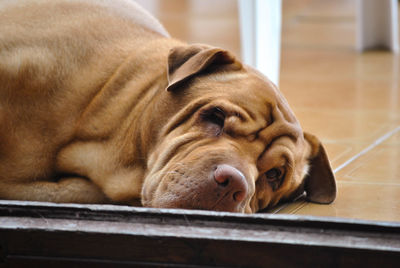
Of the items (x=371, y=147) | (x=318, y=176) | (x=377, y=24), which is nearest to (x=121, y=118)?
→ (x=318, y=176)

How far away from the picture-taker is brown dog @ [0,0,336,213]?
2.31 metres

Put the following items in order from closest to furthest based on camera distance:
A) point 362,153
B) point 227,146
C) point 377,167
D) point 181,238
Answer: point 181,238 < point 227,146 < point 377,167 < point 362,153

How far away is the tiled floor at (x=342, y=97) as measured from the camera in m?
2.57

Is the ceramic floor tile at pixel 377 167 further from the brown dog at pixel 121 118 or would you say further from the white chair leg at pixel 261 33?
the white chair leg at pixel 261 33

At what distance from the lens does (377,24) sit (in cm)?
646

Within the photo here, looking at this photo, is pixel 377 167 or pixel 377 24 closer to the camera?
pixel 377 167

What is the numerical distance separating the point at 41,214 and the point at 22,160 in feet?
2.23

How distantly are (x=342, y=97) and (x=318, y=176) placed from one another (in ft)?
6.73

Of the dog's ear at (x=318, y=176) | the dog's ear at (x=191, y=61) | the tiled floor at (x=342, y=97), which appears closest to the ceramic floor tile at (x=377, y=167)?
the tiled floor at (x=342, y=97)

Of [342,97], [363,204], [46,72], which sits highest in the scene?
[46,72]

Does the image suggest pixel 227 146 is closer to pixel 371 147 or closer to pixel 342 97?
pixel 371 147

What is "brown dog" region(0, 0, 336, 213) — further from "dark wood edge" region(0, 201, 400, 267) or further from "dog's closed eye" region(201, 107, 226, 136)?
"dark wood edge" region(0, 201, 400, 267)

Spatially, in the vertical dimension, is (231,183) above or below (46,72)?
below

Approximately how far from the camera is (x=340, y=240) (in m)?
1.64
